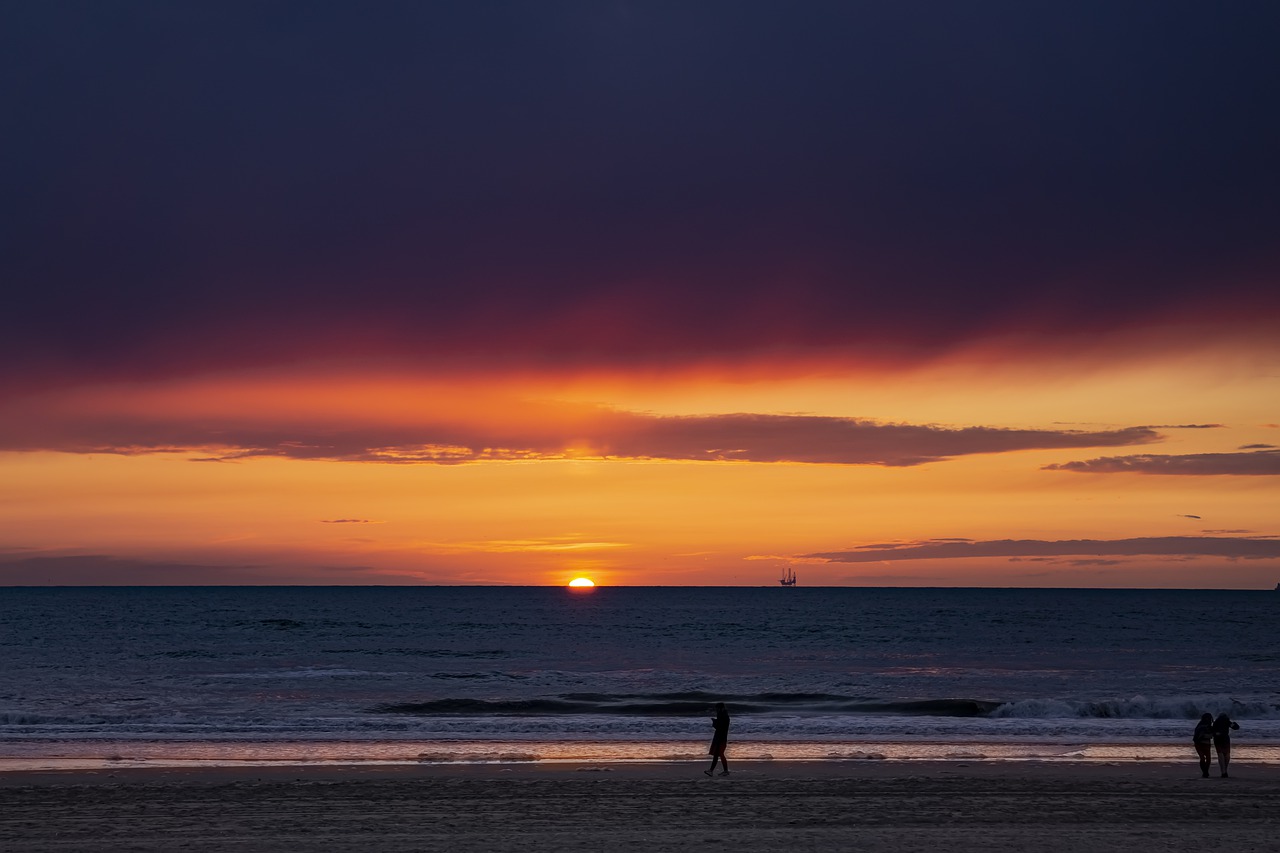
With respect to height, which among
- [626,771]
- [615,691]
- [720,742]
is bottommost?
[615,691]

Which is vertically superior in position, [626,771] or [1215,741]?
[1215,741]

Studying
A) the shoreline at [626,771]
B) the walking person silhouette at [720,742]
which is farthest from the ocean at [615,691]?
the walking person silhouette at [720,742]

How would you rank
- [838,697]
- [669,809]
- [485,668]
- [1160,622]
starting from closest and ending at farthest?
[669,809] → [838,697] → [485,668] → [1160,622]

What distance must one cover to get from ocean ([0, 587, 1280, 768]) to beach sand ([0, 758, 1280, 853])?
2.95m

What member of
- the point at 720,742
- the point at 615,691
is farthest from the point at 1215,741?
the point at 615,691

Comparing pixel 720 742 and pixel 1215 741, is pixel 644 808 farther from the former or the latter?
pixel 1215 741

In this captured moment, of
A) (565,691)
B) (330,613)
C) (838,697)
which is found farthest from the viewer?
(330,613)

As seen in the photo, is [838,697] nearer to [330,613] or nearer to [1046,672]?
[1046,672]

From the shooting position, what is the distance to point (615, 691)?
51.1m

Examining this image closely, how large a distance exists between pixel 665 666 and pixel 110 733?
40239 millimetres

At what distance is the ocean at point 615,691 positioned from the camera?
1174 inches

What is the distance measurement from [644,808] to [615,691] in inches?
1255

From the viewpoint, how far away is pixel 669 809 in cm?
1959

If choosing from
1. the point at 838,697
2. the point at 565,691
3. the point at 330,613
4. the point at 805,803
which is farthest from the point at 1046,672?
the point at 330,613
